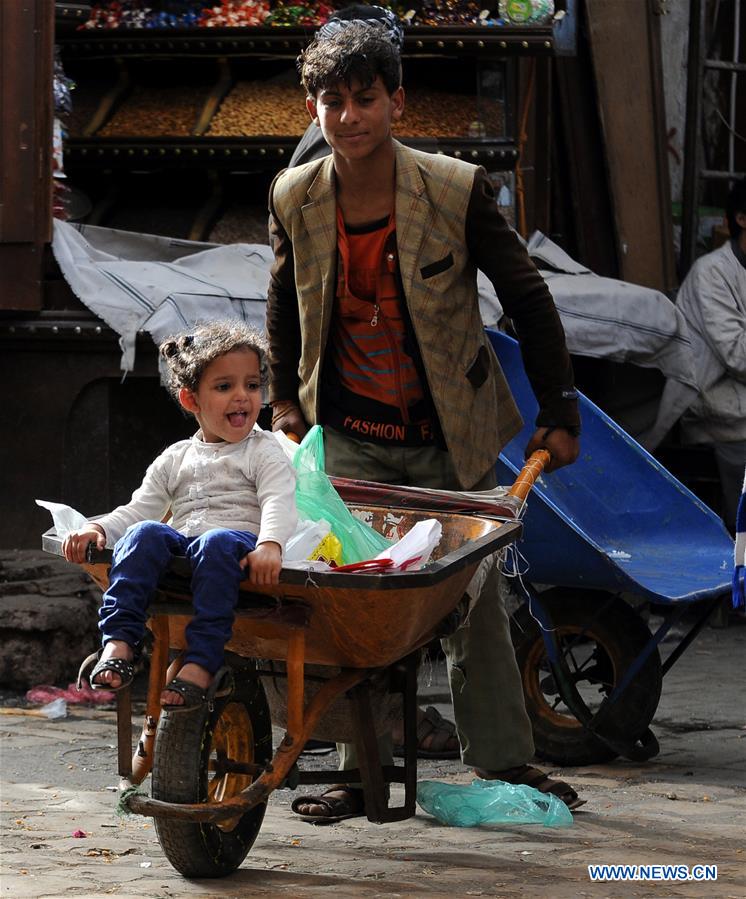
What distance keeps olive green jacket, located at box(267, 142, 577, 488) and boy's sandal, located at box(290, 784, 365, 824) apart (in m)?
0.93

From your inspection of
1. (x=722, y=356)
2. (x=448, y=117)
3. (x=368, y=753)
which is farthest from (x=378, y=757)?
(x=448, y=117)

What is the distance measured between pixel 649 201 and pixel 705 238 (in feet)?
2.75

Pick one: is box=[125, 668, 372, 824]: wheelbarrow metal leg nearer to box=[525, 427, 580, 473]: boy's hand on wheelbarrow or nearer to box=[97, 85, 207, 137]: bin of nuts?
box=[525, 427, 580, 473]: boy's hand on wheelbarrow

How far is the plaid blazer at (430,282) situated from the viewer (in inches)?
161

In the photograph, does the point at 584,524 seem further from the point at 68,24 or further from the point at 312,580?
the point at 68,24

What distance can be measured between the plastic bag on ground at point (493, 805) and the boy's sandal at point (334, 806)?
0.61ft

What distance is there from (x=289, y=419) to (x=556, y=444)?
2.39ft

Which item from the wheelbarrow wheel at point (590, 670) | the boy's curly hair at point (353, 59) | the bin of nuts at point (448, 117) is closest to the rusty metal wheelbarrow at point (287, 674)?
the boy's curly hair at point (353, 59)

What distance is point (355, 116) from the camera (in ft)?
12.9

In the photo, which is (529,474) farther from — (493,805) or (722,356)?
(722,356)

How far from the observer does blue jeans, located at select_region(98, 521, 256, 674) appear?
126 inches

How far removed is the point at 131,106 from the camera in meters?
8.48

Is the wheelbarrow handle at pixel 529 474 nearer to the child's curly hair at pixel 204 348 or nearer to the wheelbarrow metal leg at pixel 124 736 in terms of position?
the child's curly hair at pixel 204 348

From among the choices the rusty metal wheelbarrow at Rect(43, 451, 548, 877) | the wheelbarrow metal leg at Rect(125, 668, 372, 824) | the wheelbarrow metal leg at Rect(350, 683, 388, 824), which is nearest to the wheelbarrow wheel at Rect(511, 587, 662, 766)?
the rusty metal wheelbarrow at Rect(43, 451, 548, 877)
